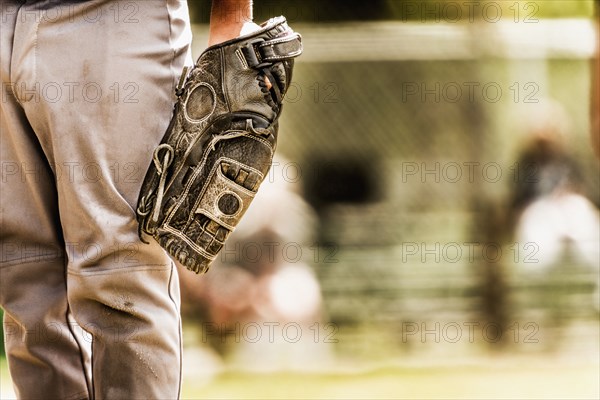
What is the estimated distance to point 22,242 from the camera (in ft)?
6.40

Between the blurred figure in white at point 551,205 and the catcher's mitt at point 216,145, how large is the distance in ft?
13.2

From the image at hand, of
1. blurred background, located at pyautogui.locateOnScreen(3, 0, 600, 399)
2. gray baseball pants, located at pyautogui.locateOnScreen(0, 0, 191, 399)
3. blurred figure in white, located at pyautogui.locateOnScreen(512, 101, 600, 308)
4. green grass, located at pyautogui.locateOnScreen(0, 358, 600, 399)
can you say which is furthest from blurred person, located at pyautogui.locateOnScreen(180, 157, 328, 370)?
gray baseball pants, located at pyautogui.locateOnScreen(0, 0, 191, 399)

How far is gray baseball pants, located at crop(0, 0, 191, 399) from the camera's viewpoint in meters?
1.83

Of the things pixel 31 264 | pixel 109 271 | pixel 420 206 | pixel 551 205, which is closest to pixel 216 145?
pixel 109 271

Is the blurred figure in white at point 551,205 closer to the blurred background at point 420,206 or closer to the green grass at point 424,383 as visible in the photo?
the blurred background at point 420,206

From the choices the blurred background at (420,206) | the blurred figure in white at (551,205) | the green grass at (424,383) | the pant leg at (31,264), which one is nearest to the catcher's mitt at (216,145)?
the pant leg at (31,264)

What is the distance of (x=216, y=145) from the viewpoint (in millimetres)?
1884

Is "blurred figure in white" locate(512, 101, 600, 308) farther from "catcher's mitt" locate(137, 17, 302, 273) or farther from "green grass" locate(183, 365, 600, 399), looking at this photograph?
"catcher's mitt" locate(137, 17, 302, 273)

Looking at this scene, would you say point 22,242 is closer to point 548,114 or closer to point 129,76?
point 129,76

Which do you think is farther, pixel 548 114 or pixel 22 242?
pixel 548 114

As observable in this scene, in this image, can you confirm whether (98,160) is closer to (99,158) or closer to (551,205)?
(99,158)

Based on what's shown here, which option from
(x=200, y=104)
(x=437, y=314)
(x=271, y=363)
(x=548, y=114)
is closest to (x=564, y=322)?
(x=437, y=314)

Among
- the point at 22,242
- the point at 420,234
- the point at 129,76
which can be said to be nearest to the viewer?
the point at 129,76

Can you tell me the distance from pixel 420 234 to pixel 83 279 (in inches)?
175
